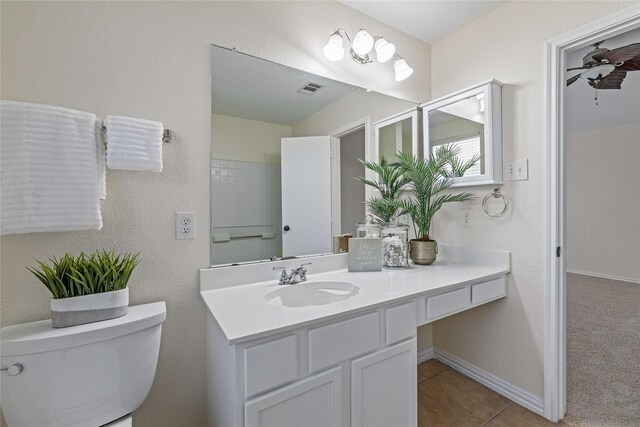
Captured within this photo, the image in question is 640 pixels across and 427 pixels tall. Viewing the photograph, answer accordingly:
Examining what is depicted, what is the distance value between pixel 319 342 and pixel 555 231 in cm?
131

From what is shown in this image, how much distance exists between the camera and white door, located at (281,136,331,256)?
1525 millimetres

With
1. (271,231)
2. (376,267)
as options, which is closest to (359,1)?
(271,231)

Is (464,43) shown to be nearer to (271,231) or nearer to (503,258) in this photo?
(503,258)

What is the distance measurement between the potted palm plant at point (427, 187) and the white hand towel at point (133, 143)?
4.24ft

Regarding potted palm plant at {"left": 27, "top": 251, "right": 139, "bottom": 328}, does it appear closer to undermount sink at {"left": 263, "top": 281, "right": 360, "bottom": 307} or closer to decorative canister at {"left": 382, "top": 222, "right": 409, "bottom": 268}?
undermount sink at {"left": 263, "top": 281, "right": 360, "bottom": 307}

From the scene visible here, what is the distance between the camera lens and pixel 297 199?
156cm

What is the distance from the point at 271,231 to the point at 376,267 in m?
0.61

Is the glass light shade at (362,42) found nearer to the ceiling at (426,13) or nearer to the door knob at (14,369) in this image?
the ceiling at (426,13)

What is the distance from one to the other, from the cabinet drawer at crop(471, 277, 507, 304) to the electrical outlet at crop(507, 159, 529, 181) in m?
0.56

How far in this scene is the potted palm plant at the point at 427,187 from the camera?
1.76 metres

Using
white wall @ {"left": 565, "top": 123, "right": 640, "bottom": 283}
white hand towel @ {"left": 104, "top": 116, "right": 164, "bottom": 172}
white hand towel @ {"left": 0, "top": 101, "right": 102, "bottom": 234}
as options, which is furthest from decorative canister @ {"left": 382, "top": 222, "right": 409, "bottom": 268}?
white wall @ {"left": 565, "top": 123, "right": 640, "bottom": 283}

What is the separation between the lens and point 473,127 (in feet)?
5.68

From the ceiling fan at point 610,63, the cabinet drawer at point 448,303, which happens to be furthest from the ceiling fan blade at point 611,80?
the cabinet drawer at point 448,303

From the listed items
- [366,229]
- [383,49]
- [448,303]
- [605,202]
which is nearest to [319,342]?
[448,303]
